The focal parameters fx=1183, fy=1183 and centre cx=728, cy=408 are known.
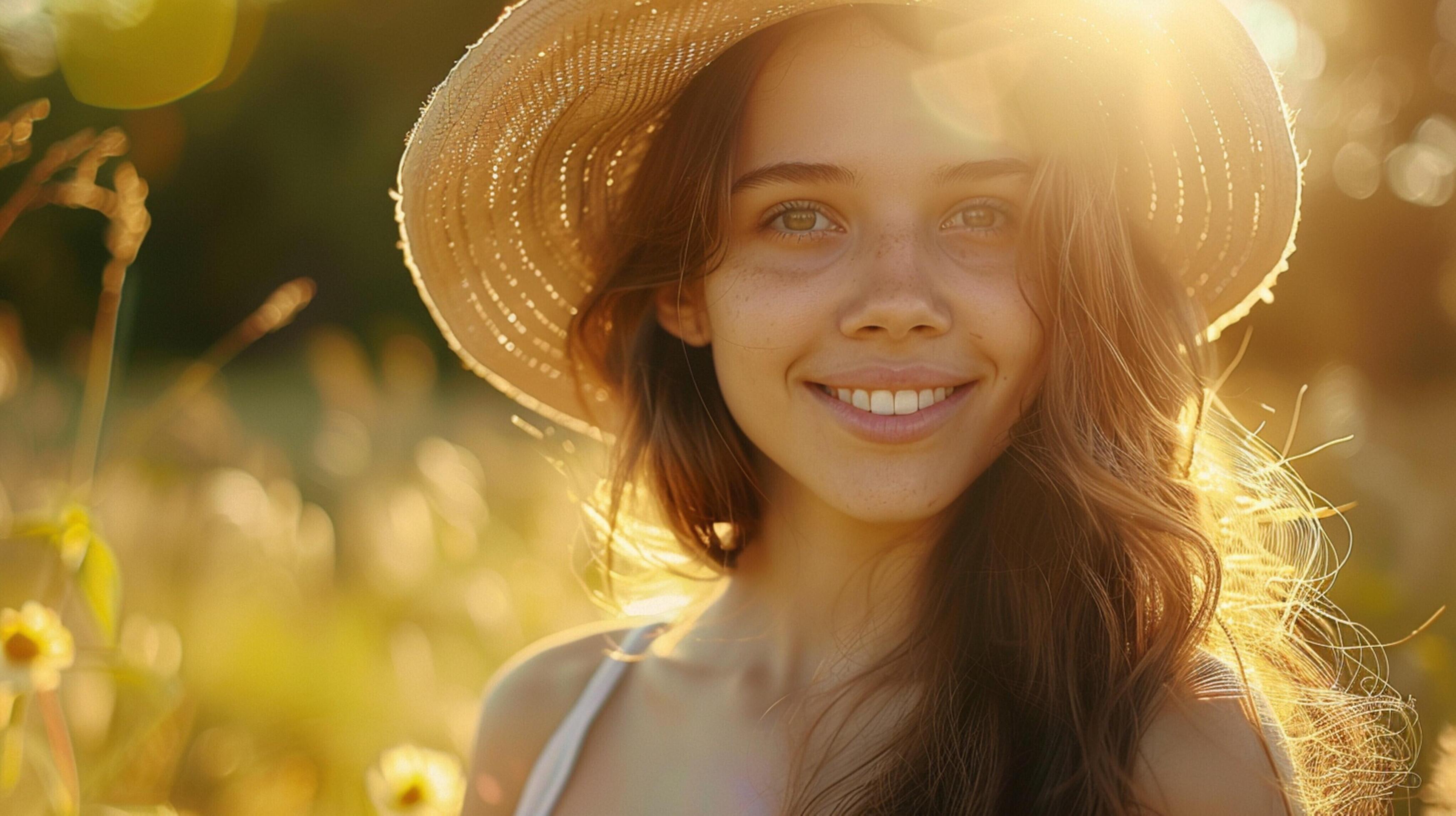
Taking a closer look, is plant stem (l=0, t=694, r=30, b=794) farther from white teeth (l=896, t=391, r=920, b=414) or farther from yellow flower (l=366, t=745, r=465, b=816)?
→ white teeth (l=896, t=391, r=920, b=414)

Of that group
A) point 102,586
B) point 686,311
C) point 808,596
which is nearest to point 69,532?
point 102,586

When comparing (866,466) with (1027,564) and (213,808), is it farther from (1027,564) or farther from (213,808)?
(213,808)

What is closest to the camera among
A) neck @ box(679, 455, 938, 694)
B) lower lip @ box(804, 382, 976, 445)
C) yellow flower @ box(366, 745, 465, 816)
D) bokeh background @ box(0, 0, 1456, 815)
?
lower lip @ box(804, 382, 976, 445)

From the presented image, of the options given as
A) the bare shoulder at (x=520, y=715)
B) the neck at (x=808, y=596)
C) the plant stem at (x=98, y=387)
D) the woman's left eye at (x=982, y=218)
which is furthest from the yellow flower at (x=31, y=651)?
the woman's left eye at (x=982, y=218)

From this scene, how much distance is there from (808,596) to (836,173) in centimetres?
71

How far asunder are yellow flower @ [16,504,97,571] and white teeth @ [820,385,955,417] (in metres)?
1.17

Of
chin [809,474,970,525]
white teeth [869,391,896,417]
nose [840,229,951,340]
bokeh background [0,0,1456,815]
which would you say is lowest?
bokeh background [0,0,1456,815]

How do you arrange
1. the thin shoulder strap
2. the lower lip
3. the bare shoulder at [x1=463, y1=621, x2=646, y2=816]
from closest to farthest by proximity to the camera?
the lower lip → the thin shoulder strap → the bare shoulder at [x1=463, y1=621, x2=646, y2=816]

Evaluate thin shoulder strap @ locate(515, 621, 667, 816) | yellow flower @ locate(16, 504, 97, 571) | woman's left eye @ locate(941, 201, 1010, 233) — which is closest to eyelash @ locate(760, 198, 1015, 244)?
woman's left eye @ locate(941, 201, 1010, 233)

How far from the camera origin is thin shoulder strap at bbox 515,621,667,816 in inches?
75.3

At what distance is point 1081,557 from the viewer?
5.14ft

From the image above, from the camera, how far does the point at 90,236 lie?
12.0m

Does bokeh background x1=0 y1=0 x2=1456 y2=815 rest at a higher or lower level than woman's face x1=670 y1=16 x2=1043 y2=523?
lower

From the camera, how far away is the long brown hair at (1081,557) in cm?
149
